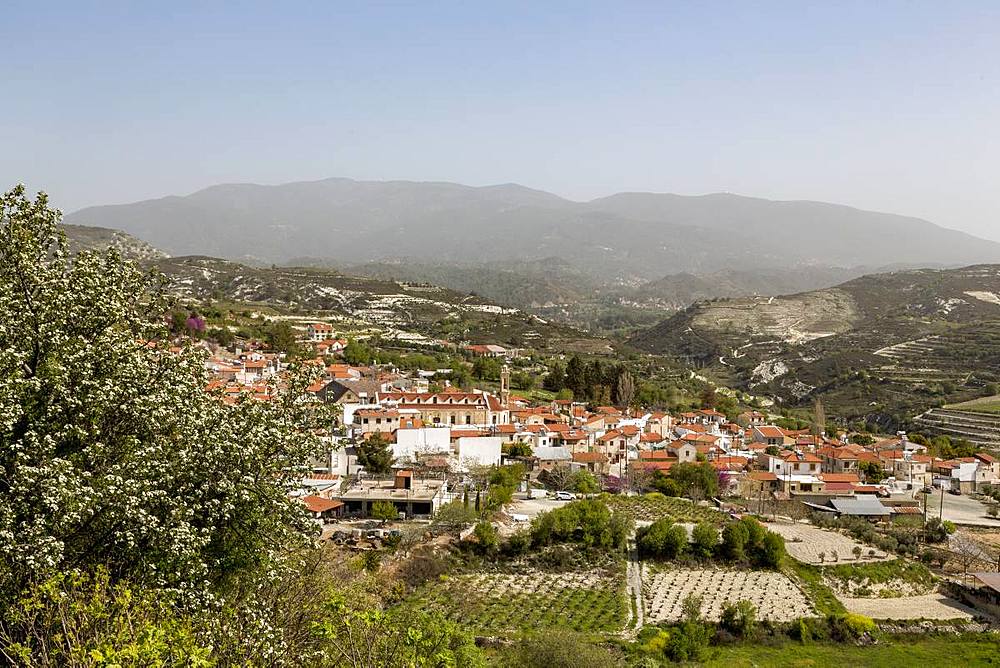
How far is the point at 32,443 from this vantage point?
732 centimetres

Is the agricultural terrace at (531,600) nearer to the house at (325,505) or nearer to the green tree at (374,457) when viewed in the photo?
the house at (325,505)

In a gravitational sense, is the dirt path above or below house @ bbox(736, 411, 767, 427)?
above

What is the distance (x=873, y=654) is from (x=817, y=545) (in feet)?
29.0

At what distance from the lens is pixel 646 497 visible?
111ft

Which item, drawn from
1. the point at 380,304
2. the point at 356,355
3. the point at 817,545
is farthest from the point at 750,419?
the point at 380,304

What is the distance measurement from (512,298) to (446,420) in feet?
503

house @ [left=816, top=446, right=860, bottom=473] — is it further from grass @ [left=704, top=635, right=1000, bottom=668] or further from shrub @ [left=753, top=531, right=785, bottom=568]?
grass @ [left=704, top=635, right=1000, bottom=668]

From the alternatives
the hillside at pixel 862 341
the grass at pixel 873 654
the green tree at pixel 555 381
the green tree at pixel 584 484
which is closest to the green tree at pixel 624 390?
the green tree at pixel 555 381

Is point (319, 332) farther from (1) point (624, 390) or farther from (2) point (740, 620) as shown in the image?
(2) point (740, 620)

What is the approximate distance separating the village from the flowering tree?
83 centimetres

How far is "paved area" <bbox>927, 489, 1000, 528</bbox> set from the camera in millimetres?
34031

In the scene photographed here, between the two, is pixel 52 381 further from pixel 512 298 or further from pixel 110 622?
pixel 512 298

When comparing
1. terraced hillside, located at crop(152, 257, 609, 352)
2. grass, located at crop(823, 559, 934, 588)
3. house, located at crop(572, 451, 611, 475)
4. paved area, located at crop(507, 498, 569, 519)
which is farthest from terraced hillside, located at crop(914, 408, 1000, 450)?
paved area, located at crop(507, 498, 569, 519)

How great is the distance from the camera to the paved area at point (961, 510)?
1340 inches
